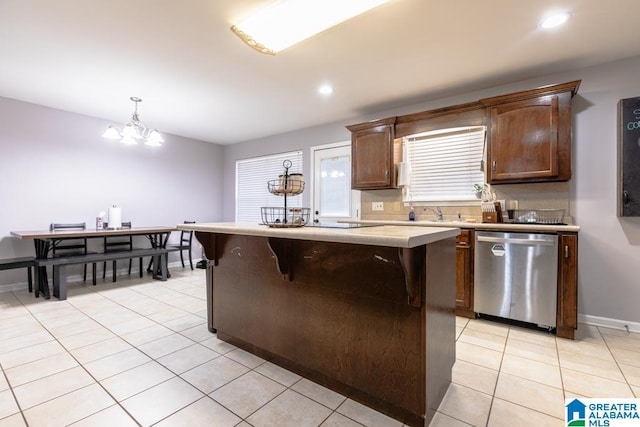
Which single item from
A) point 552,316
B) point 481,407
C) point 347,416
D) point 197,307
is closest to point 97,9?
point 197,307

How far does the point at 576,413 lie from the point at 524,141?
2.34 metres

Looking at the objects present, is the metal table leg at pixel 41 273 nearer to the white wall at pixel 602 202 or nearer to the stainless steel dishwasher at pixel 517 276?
the stainless steel dishwasher at pixel 517 276

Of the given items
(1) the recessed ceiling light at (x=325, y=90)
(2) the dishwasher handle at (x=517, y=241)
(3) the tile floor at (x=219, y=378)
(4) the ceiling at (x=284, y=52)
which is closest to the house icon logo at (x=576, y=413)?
(3) the tile floor at (x=219, y=378)

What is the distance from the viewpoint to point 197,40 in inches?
97.5

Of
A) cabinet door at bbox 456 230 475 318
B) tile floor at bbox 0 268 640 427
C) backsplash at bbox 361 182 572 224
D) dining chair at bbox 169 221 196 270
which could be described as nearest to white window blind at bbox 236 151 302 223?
dining chair at bbox 169 221 196 270

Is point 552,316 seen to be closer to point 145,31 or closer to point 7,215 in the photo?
point 145,31

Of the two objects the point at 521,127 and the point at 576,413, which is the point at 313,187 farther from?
the point at 576,413

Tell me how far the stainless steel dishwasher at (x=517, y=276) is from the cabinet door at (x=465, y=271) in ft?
0.18

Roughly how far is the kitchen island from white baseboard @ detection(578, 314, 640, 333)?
2146mm

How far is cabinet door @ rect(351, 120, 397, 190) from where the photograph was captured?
383 centimetres

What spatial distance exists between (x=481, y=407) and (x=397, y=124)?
10.5 ft

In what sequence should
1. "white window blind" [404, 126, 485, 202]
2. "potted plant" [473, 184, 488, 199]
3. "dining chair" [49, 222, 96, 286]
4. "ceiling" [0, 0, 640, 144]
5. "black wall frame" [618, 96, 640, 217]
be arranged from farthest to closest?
1. "dining chair" [49, 222, 96, 286]
2. "white window blind" [404, 126, 485, 202]
3. "potted plant" [473, 184, 488, 199]
4. "black wall frame" [618, 96, 640, 217]
5. "ceiling" [0, 0, 640, 144]

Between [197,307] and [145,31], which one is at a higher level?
[145,31]

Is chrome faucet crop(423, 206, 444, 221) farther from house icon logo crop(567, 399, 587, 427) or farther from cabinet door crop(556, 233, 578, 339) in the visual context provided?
house icon logo crop(567, 399, 587, 427)
